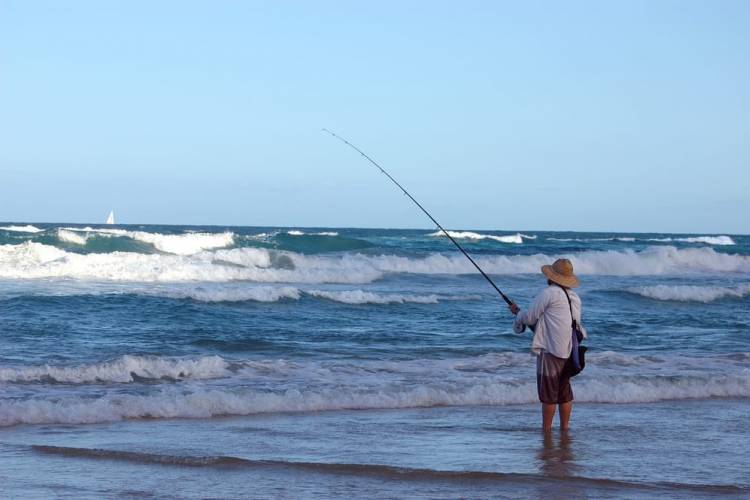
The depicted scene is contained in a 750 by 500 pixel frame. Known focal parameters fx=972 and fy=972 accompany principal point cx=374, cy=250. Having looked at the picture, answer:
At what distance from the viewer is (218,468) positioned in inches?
221

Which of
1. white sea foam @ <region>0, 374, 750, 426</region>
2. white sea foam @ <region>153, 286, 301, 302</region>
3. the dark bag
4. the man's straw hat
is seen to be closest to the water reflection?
the dark bag

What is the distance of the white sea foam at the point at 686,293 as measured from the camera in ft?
62.2

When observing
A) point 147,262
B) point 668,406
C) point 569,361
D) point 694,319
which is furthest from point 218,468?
point 147,262

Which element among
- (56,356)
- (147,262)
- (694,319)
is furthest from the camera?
(147,262)

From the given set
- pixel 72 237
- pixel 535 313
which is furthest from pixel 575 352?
pixel 72 237

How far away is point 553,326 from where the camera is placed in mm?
6551

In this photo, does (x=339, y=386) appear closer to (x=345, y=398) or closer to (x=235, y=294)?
(x=345, y=398)

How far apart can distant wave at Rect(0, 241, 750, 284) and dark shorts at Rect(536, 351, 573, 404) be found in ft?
47.7

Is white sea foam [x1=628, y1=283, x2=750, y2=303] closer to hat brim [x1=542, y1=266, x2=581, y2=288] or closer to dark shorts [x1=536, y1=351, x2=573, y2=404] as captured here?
dark shorts [x1=536, y1=351, x2=573, y2=404]

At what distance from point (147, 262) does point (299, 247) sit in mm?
15881

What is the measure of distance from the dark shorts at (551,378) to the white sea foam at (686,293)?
12.9 m

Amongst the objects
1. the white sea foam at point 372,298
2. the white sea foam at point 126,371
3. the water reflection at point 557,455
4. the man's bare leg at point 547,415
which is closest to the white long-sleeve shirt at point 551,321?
the man's bare leg at point 547,415

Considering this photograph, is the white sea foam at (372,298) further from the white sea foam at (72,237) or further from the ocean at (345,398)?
the white sea foam at (72,237)

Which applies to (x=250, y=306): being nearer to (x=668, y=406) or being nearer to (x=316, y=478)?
(x=668, y=406)
